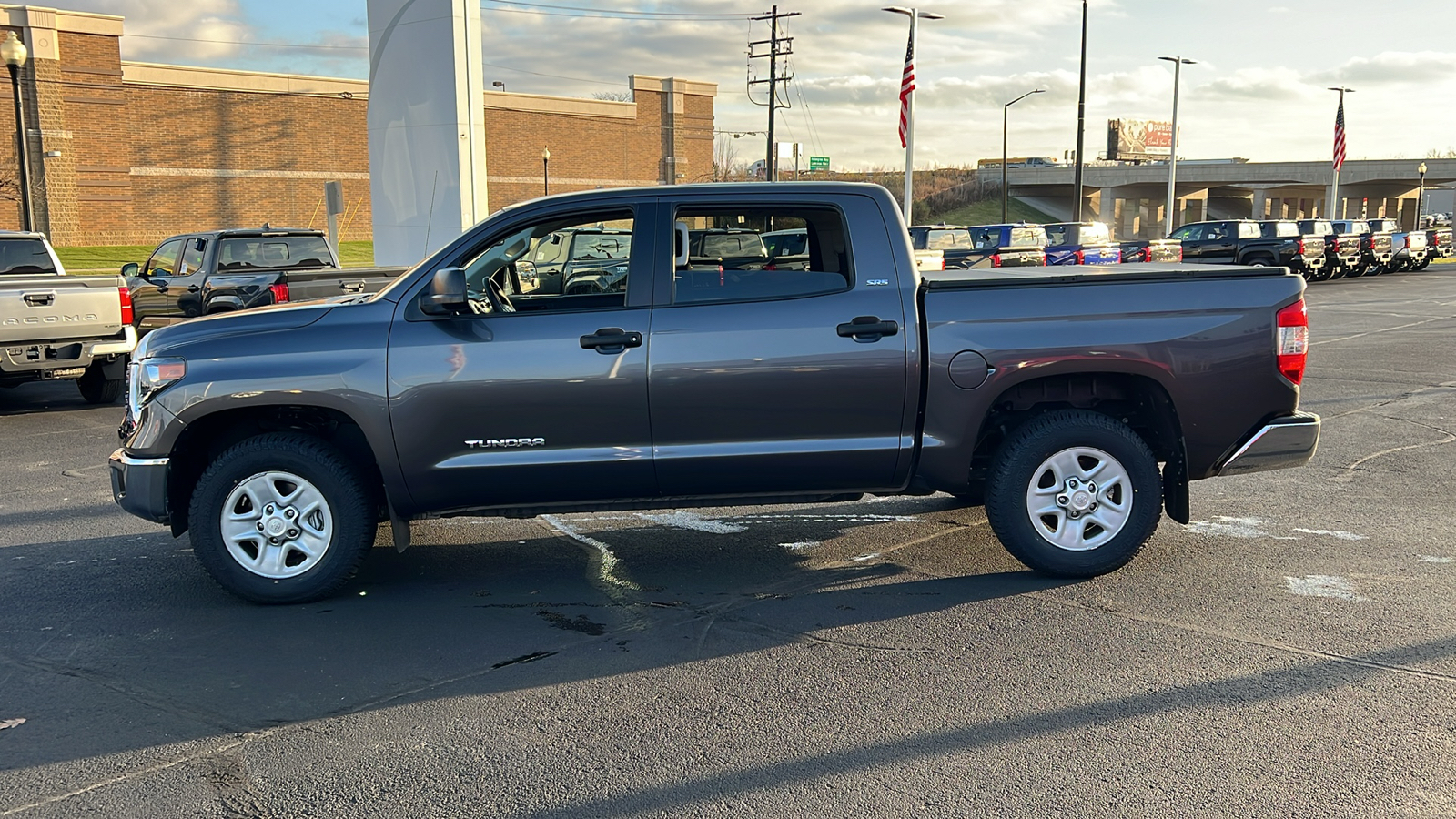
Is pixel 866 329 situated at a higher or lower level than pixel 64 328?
higher

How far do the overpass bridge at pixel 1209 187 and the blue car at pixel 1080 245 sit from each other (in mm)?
61035

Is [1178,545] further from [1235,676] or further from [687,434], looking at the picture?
[687,434]

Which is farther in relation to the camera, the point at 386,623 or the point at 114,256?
the point at 114,256

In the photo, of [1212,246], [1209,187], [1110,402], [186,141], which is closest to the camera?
[1110,402]

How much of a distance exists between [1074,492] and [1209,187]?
101m

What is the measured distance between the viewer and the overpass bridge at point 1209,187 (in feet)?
282

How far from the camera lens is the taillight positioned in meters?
5.56

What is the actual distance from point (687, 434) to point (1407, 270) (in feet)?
146

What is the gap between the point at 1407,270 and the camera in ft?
138

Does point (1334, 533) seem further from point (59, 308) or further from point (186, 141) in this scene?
point (186, 141)

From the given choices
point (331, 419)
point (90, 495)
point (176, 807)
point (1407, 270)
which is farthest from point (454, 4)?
point (1407, 270)

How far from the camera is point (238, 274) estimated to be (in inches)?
586

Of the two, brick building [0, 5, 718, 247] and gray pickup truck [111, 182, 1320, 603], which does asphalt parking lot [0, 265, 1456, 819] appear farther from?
brick building [0, 5, 718, 247]

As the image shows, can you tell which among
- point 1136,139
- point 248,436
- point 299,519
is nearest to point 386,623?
point 299,519
